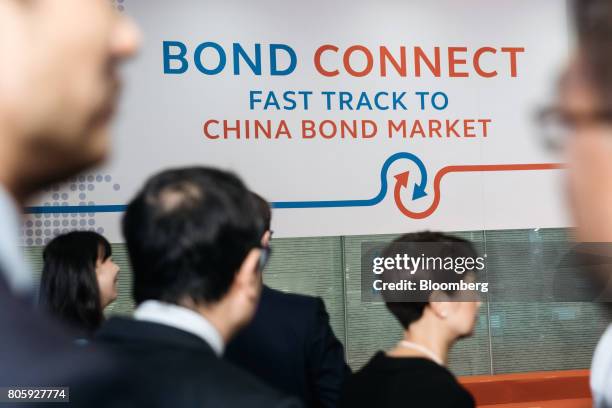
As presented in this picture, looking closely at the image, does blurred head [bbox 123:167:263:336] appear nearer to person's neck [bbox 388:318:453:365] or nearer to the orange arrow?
person's neck [bbox 388:318:453:365]

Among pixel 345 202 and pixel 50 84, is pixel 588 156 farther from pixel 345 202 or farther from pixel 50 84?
pixel 345 202

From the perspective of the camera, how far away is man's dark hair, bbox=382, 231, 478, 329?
2.11 metres

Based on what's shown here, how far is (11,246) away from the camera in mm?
253

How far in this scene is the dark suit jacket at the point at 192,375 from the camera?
82 centimetres

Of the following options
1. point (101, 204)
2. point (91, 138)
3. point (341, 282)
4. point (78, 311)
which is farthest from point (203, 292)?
point (341, 282)

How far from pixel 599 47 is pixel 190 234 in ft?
2.55

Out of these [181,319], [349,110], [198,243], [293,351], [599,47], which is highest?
[349,110]

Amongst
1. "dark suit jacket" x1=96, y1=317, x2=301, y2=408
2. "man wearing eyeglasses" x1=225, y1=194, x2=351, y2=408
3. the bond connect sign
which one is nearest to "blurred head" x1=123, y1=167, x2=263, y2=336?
"dark suit jacket" x1=96, y1=317, x2=301, y2=408

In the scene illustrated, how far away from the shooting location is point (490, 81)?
3723 mm

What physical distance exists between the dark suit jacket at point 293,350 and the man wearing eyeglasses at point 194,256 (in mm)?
883

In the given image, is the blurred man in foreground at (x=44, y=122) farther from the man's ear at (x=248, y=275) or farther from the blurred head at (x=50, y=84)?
the man's ear at (x=248, y=275)

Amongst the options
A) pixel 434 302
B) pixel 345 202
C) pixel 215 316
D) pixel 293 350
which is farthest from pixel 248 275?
pixel 345 202

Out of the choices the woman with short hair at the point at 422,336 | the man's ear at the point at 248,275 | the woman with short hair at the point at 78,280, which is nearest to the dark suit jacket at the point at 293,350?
the woman with short hair at the point at 422,336

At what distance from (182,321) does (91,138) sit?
2.78ft
